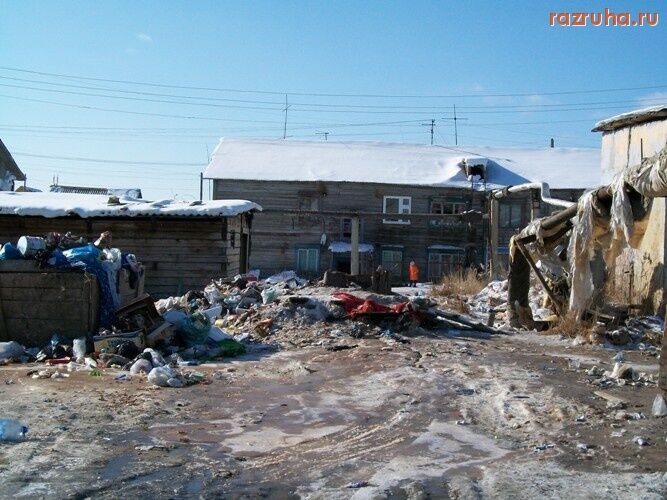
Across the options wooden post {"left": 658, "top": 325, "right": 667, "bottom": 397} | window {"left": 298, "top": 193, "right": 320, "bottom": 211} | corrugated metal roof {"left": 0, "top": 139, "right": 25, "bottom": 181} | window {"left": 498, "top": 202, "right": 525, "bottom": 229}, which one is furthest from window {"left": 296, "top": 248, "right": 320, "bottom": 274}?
wooden post {"left": 658, "top": 325, "right": 667, "bottom": 397}

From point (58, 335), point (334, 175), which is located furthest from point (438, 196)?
point (58, 335)

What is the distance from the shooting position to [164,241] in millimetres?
18297

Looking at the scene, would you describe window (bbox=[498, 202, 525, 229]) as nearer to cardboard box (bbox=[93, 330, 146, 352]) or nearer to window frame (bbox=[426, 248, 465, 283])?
window frame (bbox=[426, 248, 465, 283])

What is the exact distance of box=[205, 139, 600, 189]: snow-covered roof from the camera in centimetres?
3475

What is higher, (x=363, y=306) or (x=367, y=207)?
(x=367, y=207)

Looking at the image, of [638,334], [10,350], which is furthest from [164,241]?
[638,334]

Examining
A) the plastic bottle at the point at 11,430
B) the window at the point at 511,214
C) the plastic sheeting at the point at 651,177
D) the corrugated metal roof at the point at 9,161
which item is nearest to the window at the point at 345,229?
the window at the point at 511,214

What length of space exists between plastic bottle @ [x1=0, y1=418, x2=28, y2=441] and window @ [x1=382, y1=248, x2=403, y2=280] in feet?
96.3

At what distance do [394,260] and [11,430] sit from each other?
29782 millimetres

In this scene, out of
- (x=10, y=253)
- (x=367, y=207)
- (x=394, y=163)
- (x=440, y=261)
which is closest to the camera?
(x=10, y=253)

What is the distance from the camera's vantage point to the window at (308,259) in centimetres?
3459

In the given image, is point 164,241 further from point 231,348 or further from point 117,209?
point 231,348

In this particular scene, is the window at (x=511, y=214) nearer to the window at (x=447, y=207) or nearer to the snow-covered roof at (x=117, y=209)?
the window at (x=447, y=207)

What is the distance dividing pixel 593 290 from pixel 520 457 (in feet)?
20.8
